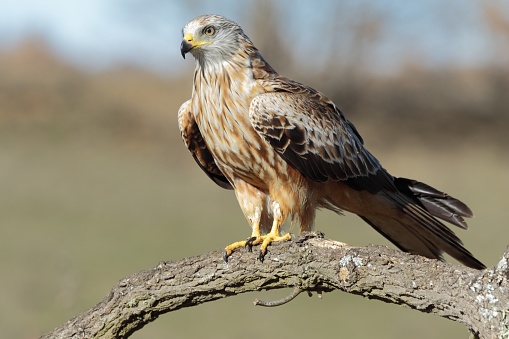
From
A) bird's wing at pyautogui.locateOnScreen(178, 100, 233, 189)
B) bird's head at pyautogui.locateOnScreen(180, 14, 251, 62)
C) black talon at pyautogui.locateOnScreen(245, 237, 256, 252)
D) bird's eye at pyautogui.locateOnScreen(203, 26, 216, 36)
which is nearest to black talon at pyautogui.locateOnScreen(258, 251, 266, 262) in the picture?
black talon at pyautogui.locateOnScreen(245, 237, 256, 252)

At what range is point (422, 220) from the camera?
6.14m

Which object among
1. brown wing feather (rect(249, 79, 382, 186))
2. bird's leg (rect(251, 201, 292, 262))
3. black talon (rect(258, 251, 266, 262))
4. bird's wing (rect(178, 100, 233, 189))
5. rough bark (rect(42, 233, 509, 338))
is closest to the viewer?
rough bark (rect(42, 233, 509, 338))

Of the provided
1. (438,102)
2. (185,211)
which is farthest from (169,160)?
(438,102)

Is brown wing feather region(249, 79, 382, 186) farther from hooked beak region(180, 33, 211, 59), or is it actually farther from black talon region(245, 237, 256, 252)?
black talon region(245, 237, 256, 252)

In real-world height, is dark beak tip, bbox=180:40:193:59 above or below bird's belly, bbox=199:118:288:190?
above

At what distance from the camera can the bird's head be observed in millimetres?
6004

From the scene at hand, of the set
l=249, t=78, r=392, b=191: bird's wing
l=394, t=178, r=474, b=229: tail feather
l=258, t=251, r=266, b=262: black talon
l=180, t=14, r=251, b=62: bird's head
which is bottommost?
l=258, t=251, r=266, b=262: black talon

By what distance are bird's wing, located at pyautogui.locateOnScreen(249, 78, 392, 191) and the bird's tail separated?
194 mm

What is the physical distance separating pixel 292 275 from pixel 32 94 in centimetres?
2209

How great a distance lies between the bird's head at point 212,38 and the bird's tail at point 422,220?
5.32 feet

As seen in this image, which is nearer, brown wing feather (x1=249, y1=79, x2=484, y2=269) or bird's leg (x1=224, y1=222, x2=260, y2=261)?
bird's leg (x1=224, y1=222, x2=260, y2=261)

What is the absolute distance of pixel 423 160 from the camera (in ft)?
76.4

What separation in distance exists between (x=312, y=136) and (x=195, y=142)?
3.12ft

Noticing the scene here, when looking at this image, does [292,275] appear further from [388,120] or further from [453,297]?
[388,120]
